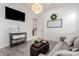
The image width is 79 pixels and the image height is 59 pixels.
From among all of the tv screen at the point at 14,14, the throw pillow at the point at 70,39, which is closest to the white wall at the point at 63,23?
the throw pillow at the point at 70,39

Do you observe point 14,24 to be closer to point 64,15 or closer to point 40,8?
point 40,8

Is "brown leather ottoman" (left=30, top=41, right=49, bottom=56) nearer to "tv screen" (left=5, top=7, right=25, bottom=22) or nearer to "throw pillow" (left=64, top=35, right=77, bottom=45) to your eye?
"throw pillow" (left=64, top=35, right=77, bottom=45)

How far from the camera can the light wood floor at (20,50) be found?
1.25m

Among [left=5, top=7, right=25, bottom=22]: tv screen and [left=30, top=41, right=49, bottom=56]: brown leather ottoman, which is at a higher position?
[left=5, top=7, right=25, bottom=22]: tv screen

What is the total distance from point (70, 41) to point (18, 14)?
924 mm

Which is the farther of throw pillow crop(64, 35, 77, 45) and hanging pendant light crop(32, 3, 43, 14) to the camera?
throw pillow crop(64, 35, 77, 45)

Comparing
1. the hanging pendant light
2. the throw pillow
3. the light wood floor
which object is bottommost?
the light wood floor

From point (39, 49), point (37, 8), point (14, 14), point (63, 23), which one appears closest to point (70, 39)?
point (63, 23)

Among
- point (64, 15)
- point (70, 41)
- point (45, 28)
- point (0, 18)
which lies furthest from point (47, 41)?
point (0, 18)

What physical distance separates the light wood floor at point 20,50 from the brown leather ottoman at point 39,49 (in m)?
0.05

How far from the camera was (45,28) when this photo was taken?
1.47m

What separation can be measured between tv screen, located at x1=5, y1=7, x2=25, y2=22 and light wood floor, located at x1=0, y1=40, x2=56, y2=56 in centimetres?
41

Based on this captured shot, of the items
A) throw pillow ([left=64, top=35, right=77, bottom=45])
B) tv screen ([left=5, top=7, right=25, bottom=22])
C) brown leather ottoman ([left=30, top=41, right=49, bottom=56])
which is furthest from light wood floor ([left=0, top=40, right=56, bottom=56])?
tv screen ([left=5, top=7, right=25, bottom=22])

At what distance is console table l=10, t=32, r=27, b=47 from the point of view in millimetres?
1372
